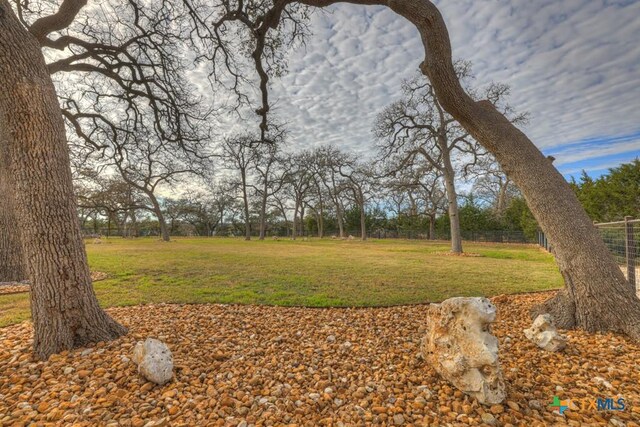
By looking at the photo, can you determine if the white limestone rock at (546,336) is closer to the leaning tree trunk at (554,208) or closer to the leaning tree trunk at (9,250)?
the leaning tree trunk at (554,208)

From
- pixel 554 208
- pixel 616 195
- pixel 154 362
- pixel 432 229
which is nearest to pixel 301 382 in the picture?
pixel 154 362

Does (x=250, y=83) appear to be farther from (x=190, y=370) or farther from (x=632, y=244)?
(x=632, y=244)

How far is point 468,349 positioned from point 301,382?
128 cm

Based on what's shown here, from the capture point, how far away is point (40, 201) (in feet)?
8.27

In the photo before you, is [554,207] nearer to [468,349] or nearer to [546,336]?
[546,336]

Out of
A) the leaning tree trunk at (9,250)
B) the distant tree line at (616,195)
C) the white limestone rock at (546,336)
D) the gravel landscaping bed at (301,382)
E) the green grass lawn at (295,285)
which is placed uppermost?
the distant tree line at (616,195)

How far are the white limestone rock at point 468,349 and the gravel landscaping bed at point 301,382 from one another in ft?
0.30

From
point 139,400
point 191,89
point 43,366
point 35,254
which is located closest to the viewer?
point 139,400

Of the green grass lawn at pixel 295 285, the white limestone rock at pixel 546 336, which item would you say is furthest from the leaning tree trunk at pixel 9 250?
the white limestone rock at pixel 546 336

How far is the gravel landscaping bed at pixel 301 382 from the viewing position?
1.78 meters

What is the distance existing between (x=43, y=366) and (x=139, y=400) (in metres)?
1.09

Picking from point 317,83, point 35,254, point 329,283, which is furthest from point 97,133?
point 329,283

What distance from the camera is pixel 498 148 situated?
3.44 m

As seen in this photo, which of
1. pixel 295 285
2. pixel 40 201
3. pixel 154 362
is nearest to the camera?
pixel 154 362
